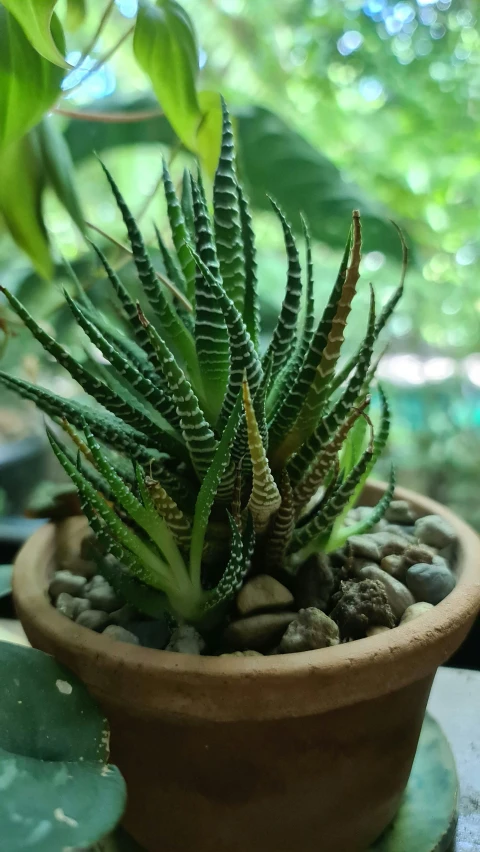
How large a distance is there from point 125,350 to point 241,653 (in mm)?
244

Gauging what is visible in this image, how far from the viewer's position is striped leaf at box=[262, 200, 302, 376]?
40 cm

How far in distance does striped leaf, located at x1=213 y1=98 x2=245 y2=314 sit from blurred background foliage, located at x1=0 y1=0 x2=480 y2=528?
355mm

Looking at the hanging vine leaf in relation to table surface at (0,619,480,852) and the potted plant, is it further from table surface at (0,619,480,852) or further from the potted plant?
table surface at (0,619,480,852)

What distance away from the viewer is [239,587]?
45cm

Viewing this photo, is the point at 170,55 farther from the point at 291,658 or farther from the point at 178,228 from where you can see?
the point at 291,658

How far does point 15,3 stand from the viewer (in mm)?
413

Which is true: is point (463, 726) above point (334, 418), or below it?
below

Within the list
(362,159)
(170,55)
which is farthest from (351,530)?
(362,159)

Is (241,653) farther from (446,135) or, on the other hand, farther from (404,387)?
(446,135)

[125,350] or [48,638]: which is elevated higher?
[125,350]

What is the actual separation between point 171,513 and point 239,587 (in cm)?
7

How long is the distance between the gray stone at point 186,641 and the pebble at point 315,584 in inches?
3.1

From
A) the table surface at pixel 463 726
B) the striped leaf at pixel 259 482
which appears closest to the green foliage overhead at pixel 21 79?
the striped leaf at pixel 259 482

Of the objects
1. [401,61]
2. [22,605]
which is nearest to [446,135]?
[401,61]
